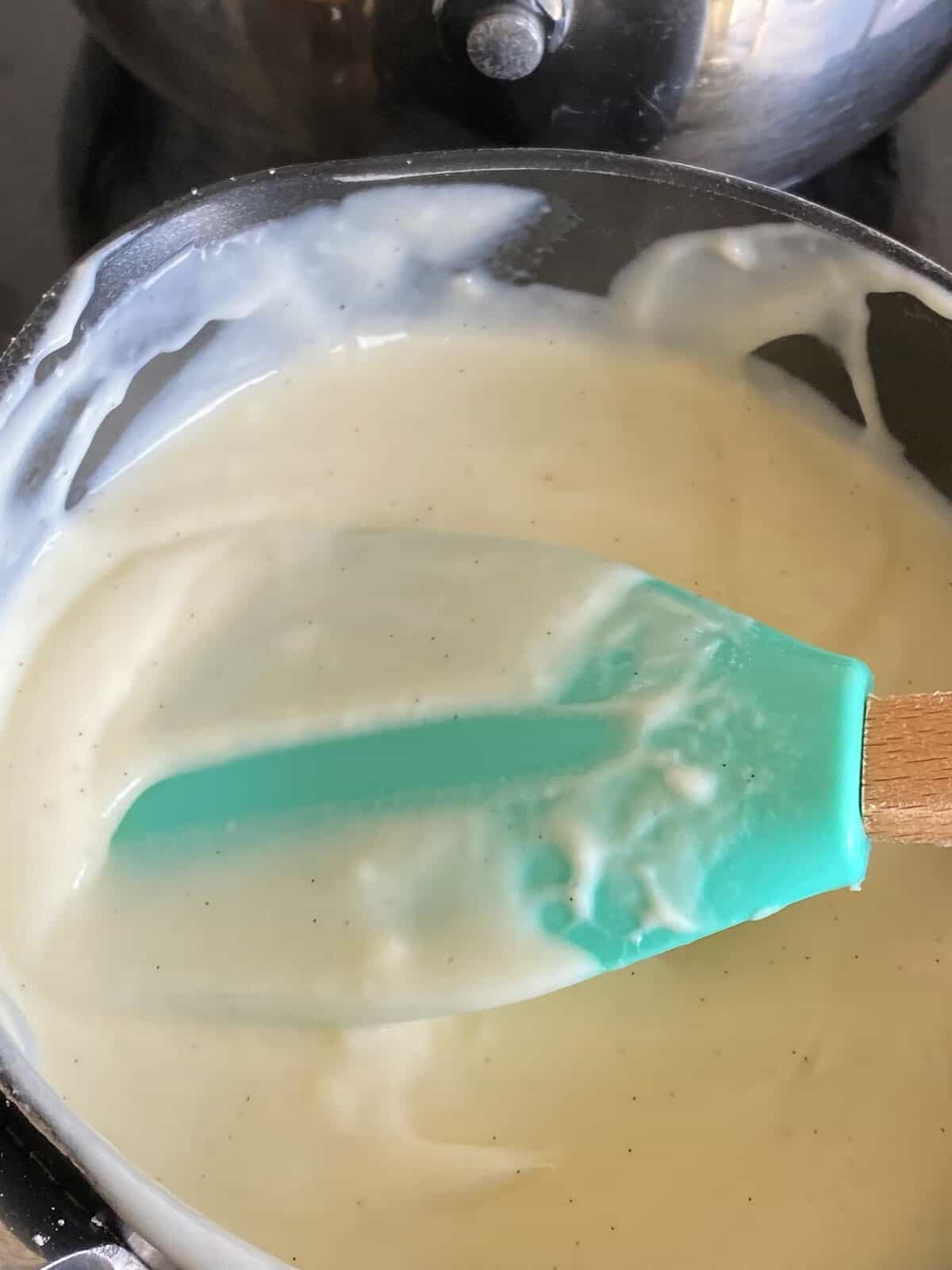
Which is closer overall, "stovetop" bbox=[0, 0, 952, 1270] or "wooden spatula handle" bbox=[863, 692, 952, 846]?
"wooden spatula handle" bbox=[863, 692, 952, 846]

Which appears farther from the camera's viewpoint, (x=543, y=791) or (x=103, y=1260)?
(x=543, y=791)

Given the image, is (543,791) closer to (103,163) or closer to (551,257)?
(551,257)

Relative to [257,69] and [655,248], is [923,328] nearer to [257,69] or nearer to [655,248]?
[655,248]

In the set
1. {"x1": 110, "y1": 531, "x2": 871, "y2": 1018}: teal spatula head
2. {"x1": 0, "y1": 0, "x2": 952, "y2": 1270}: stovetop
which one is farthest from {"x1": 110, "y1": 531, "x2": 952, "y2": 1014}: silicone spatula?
{"x1": 0, "y1": 0, "x2": 952, "y2": 1270}: stovetop

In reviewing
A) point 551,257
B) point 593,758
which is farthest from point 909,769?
point 551,257

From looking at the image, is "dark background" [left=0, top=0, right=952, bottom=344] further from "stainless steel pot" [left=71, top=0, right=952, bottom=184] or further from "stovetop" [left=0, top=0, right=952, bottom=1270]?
"stainless steel pot" [left=71, top=0, right=952, bottom=184]

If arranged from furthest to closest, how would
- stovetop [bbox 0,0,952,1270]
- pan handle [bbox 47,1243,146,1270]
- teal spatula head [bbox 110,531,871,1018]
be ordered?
stovetop [bbox 0,0,952,1270]
teal spatula head [bbox 110,531,871,1018]
pan handle [bbox 47,1243,146,1270]

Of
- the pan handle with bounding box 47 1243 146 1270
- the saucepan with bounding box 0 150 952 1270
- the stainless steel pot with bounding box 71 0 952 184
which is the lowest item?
the pan handle with bounding box 47 1243 146 1270
